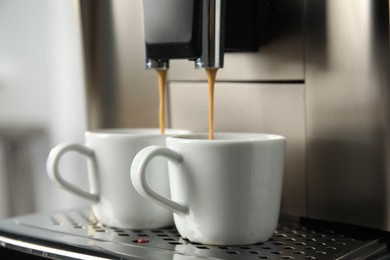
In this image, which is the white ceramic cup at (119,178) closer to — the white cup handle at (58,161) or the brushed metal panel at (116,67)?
the white cup handle at (58,161)

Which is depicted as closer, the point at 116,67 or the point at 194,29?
the point at 194,29

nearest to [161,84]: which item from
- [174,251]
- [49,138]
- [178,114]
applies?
[178,114]

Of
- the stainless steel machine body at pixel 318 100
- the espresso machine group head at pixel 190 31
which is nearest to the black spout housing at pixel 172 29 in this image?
the espresso machine group head at pixel 190 31

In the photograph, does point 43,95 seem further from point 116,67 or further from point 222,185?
point 222,185

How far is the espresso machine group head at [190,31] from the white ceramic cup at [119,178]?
86mm

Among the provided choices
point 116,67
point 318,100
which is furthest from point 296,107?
point 116,67

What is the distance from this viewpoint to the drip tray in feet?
1.75

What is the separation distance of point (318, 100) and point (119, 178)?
19 centimetres

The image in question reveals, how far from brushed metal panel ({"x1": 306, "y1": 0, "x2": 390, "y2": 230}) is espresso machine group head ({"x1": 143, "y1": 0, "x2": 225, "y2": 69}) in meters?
0.09

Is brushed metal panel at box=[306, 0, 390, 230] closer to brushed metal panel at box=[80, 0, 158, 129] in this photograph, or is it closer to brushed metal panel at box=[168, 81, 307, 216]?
brushed metal panel at box=[168, 81, 307, 216]

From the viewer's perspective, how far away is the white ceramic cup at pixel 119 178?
63 cm

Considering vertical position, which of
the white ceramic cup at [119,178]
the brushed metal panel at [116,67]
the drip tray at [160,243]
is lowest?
the drip tray at [160,243]

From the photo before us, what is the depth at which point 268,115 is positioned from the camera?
0.66 metres

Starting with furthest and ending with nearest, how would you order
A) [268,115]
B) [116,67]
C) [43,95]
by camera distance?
[43,95] → [116,67] → [268,115]
